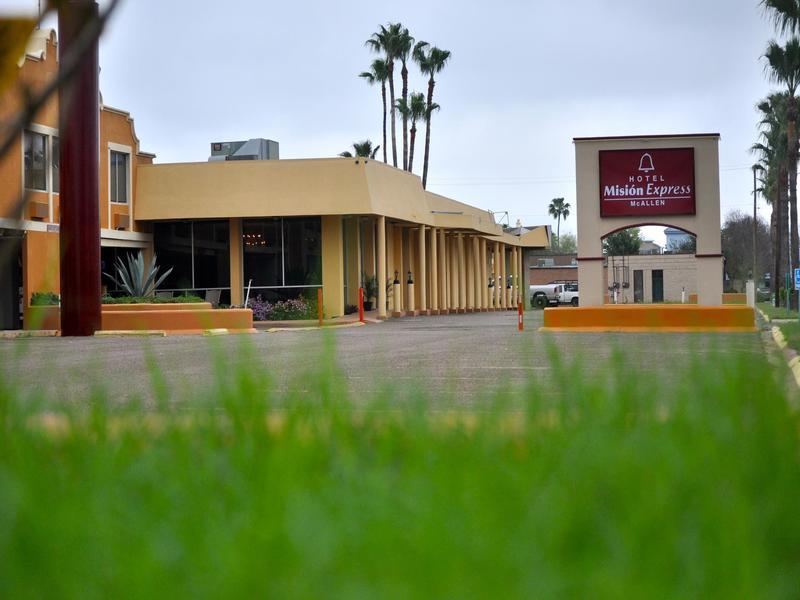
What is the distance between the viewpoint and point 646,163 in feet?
96.9

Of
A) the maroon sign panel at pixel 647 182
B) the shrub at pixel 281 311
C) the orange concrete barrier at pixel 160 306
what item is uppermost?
the maroon sign panel at pixel 647 182

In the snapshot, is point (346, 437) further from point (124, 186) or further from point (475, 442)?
point (124, 186)

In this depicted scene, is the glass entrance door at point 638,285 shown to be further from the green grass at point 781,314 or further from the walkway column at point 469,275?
the green grass at point 781,314

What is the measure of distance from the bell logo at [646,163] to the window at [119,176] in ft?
58.2

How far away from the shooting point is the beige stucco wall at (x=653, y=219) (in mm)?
29141

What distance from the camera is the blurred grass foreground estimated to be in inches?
91.1

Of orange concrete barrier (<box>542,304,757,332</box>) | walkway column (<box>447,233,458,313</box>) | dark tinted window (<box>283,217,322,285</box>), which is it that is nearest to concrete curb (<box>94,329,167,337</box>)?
orange concrete barrier (<box>542,304,757,332</box>)

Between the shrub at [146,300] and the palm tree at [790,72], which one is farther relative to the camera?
the palm tree at [790,72]

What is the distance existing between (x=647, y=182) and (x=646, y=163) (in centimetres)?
51

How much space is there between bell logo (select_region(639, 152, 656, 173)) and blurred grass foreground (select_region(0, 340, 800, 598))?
2532 centimetres

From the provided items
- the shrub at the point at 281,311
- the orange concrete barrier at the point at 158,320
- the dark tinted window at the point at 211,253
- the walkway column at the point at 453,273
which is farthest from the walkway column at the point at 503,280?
the orange concrete barrier at the point at 158,320

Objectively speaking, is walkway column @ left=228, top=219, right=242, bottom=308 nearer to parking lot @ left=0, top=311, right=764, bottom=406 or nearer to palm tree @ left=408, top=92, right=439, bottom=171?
parking lot @ left=0, top=311, right=764, bottom=406

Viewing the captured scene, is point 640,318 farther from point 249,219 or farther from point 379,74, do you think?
point 379,74

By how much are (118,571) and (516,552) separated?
84cm
